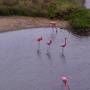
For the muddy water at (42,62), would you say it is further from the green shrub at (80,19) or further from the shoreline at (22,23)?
the green shrub at (80,19)

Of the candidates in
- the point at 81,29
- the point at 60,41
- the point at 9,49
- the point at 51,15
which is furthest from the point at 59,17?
the point at 9,49

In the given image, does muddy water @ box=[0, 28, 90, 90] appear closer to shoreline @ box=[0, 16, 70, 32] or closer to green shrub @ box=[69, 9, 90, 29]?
shoreline @ box=[0, 16, 70, 32]

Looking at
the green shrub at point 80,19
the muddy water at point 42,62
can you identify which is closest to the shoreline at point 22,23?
the green shrub at point 80,19

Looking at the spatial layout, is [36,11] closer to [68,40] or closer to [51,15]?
[51,15]

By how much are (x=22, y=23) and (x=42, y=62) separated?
17.7 ft

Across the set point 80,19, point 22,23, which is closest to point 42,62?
point 22,23

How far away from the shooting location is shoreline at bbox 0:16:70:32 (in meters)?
22.9

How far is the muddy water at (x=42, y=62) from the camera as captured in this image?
16359mm

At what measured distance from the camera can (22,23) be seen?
2336 cm

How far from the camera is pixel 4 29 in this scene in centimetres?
2262

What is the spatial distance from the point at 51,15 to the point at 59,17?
0.46m

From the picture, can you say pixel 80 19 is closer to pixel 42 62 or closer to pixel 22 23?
pixel 22 23

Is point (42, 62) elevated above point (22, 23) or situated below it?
below

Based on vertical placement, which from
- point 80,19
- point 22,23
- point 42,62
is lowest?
point 42,62
